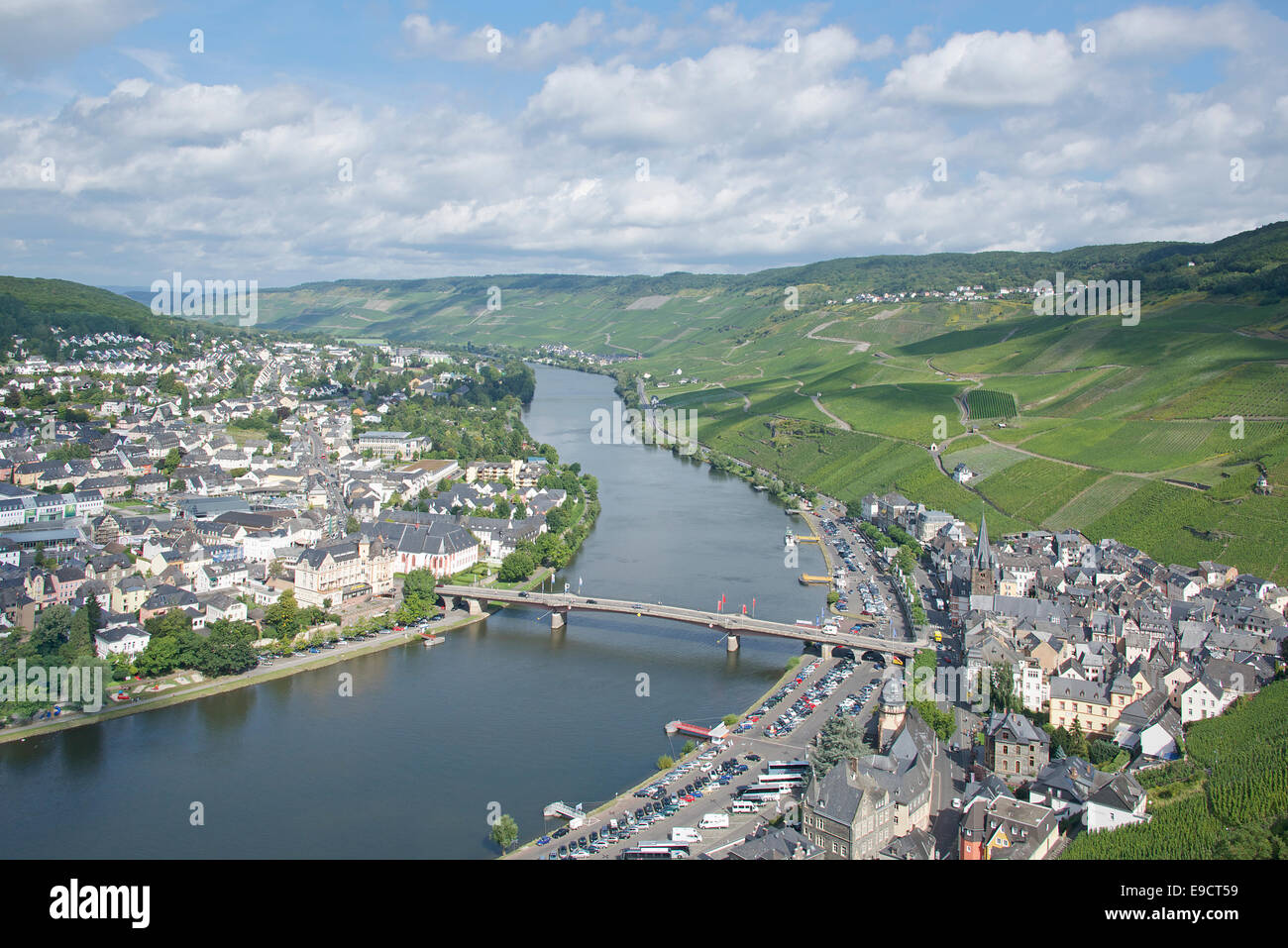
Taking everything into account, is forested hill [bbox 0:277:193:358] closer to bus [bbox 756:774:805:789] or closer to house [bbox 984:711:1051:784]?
bus [bbox 756:774:805:789]

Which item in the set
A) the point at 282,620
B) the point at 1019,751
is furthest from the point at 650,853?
the point at 282,620

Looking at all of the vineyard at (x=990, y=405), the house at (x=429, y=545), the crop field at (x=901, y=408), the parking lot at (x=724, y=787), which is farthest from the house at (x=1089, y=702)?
the vineyard at (x=990, y=405)

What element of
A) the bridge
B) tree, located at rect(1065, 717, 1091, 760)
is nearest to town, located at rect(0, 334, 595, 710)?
the bridge

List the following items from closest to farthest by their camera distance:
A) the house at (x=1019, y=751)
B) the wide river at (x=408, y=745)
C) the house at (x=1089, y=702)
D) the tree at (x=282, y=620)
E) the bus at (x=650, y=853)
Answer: the bus at (x=650, y=853) < the wide river at (x=408, y=745) < the house at (x=1019, y=751) < the house at (x=1089, y=702) < the tree at (x=282, y=620)

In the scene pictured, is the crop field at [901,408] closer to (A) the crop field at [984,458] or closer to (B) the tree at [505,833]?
(A) the crop field at [984,458]

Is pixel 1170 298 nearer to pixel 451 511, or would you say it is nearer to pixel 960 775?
pixel 451 511
